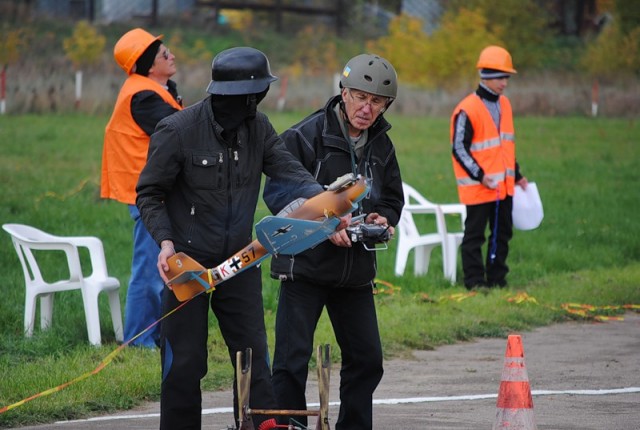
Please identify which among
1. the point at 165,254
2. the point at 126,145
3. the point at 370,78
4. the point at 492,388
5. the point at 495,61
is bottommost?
the point at 492,388

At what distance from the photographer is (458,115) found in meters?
13.1

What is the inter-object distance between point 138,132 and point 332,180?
121 inches

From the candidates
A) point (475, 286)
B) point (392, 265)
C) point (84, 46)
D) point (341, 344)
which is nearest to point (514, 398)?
point (341, 344)

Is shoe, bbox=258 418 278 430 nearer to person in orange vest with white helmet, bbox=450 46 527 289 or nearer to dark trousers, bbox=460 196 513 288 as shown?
person in orange vest with white helmet, bbox=450 46 527 289

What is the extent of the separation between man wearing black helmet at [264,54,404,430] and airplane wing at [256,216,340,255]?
1.76 ft

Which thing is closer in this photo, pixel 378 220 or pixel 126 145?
pixel 378 220

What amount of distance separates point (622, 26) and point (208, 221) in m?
48.5

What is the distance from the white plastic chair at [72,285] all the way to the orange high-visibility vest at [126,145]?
0.77 meters

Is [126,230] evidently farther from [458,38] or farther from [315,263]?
[458,38]

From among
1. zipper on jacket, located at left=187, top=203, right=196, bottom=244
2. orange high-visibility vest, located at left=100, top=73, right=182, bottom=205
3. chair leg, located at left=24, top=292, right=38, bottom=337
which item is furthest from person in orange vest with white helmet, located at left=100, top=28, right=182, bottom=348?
zipper on jacket, located at left=187, top=203, right=196, bottom=244

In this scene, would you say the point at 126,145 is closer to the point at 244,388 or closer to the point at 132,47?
the point at 132,47

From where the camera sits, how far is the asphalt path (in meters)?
7.85

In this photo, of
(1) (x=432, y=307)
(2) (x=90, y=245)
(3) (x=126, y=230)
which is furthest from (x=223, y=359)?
(3) (x=126, y=230)

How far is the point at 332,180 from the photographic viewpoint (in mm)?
6980
